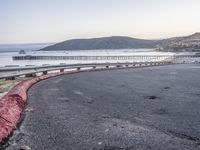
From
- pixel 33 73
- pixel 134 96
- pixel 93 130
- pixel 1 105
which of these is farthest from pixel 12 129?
pixel 33 73

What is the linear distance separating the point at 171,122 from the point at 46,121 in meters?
3.31

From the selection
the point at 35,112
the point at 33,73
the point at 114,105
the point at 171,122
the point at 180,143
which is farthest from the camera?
the point at 33,73

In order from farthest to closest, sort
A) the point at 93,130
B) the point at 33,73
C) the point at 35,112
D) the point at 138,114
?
the point at 33,73 < the point at 35,112 < the point at 138,114 < the point at 93,130

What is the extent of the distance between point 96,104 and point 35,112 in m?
2.42

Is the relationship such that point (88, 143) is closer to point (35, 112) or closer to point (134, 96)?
point (35, 112)

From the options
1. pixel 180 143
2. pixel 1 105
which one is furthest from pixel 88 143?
pixel 1 105

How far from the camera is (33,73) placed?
92.1 ft

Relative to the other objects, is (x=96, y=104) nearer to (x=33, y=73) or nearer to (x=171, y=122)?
(x=171, y=122)

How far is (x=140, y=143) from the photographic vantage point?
6.73m

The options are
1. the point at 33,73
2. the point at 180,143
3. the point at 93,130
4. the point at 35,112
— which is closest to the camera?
the point at 180,143

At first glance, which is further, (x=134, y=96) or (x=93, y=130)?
(x=134, y=96)

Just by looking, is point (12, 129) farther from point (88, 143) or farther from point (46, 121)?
point (88, 143)

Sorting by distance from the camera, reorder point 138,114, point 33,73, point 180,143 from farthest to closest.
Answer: point 33,73
point 138,114
point 180,143

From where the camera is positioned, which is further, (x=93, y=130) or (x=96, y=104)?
(x=96, y=104)
